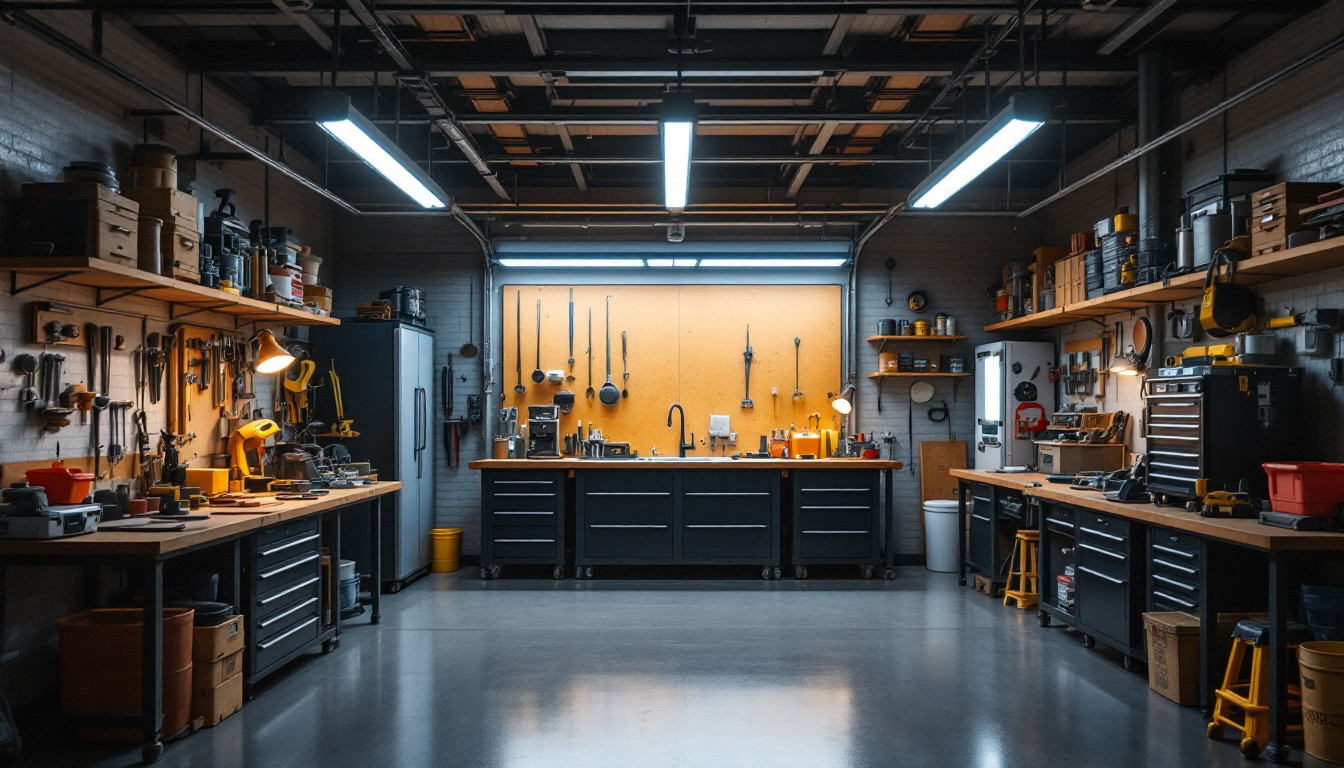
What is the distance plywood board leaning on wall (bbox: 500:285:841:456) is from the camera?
7.82 metres

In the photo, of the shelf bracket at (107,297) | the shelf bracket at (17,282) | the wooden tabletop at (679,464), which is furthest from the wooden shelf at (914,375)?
the shelf bracket at (17,282)

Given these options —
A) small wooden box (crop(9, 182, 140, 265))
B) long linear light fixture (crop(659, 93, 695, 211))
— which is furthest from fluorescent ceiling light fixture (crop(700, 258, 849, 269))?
small wooden box (crop(9, 182, 140, 265))

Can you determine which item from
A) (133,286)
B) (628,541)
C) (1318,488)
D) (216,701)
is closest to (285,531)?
(216,701)

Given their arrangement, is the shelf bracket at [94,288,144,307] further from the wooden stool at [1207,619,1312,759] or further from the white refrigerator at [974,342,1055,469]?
the white refrigerator at [974,342,1055,469]

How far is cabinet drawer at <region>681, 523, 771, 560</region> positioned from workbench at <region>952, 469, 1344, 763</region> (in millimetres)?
2414

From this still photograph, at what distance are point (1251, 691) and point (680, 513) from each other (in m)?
4.25

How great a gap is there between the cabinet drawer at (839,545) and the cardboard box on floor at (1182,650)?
9.96 ft

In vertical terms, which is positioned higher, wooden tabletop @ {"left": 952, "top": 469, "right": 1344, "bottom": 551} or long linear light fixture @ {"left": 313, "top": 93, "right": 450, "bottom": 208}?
long linear light fixture @ {"left": 313, "top": 93, "right": 450, "bottom": 208}

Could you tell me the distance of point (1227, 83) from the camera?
512 cm

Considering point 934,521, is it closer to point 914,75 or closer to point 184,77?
point 914,75

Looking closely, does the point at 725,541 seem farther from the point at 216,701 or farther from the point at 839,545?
the point at 216,701

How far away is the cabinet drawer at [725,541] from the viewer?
22.8 feet

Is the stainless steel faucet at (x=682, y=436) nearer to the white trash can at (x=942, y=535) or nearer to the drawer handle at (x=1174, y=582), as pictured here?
the white trash can at (x=942, y=535)

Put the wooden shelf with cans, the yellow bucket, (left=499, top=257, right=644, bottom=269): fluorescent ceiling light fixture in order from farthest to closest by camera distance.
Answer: (left=499, top=257, right=644, bottom=269): fluorescent ceiling light fixture → the yellow bucket → the wooden shelf with cans
